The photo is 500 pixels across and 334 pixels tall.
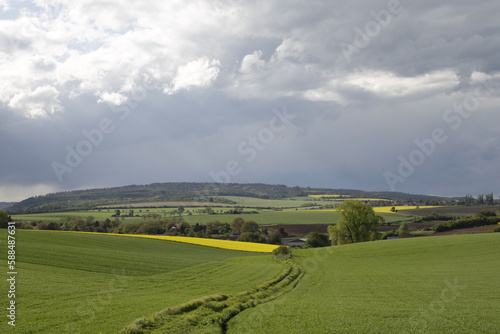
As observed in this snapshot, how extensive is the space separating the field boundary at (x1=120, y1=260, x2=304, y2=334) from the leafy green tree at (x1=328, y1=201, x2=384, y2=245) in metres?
52.3

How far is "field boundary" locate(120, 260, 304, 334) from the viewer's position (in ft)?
54.9

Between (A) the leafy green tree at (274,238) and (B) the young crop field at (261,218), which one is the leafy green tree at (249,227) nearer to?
(B) the young crop field at (261,218)

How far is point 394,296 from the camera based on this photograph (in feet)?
82.8

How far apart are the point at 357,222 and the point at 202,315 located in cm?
6309

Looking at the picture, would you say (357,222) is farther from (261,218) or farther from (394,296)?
(261,218)

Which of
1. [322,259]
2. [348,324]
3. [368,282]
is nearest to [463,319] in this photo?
[348,324]

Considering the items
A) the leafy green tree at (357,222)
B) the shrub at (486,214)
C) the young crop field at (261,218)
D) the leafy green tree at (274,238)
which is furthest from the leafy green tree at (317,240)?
the shrub at (486,214)

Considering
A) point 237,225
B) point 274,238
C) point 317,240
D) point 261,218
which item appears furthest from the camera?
point 261,218

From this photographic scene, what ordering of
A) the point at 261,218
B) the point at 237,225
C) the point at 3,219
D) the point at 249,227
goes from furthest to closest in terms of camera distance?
the point at 261,218 < the point at 237,225 < the point at 249,227 < the point at 3,219

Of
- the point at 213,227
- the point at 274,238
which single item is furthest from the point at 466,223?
the point at 213,227

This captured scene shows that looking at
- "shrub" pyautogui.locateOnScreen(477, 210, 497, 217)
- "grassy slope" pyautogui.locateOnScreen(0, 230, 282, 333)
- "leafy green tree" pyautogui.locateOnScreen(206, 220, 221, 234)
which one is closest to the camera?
"grassy slope" pyautogui.locateOnScreen(0, 230, 282, 333)

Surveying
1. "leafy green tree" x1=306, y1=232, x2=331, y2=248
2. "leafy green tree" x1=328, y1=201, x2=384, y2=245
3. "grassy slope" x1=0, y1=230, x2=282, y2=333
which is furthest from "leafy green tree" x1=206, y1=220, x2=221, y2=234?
"grassy slope" x1=0, y1=230, x2=282, y2=333

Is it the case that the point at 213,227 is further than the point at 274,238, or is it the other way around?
the point at 213,227

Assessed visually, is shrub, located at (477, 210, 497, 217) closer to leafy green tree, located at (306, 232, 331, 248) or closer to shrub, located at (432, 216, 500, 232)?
shrub, located at (432, 216, 500, 232)
